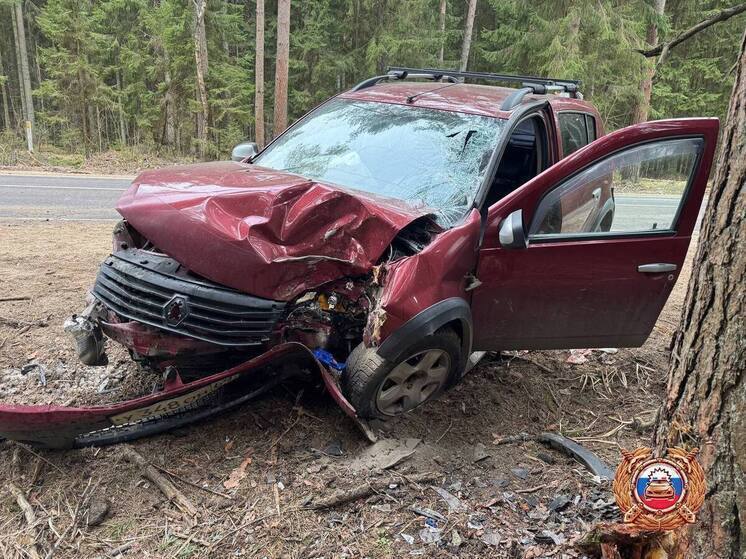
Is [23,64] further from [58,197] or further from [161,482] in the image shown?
[161,482]

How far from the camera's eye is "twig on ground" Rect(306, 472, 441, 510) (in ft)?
8.76

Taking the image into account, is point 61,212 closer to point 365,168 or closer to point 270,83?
point 365,168

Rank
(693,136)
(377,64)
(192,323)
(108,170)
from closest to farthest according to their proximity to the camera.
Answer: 1. (192,323)
2. (693,136)
3. (108,170)
4. (377,64)

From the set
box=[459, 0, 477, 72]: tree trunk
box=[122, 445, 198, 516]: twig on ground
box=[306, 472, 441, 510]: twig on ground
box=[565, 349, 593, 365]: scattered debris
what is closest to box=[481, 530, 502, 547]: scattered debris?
box=[306, 472, 441, 510]: twig on ground

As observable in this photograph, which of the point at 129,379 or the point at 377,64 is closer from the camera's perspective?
the point at 129,379

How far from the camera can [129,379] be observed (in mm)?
3682

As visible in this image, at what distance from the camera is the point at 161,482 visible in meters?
2.76

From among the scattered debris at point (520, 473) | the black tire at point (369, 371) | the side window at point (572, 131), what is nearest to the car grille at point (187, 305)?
the black tire at point (369, 371)

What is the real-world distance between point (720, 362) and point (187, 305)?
7.36 ft

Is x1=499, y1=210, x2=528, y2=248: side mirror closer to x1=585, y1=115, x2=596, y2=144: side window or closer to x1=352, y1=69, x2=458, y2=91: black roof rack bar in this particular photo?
x1=585, y1=115, x2=596, y2=144: side window

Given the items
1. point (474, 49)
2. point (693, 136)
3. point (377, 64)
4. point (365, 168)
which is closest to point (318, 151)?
point (365, 168)

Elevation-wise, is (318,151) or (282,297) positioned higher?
(318,151)

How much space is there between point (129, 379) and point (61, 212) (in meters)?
7.52

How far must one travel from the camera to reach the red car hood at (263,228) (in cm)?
271
